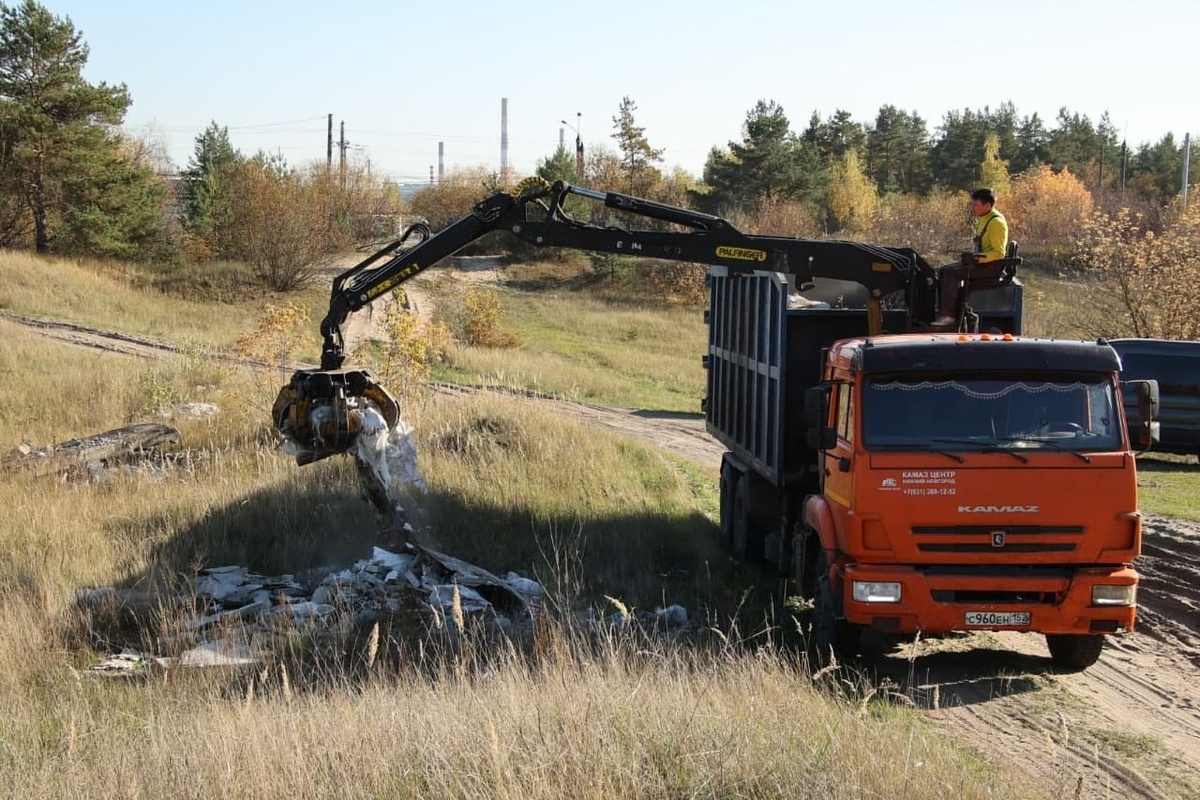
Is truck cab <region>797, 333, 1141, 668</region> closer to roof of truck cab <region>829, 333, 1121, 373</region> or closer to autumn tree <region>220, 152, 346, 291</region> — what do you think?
roof of truck cab <region>829, 333, 1121, 373</region>

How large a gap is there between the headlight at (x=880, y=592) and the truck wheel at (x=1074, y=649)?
136 cm

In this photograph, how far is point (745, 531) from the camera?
1201 cm

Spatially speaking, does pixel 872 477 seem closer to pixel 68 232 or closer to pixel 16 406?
pixel 16 406

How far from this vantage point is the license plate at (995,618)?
7910 millimetres

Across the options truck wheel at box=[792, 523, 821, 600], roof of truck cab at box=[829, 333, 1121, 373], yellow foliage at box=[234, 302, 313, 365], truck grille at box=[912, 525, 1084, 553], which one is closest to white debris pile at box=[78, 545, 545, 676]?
truck wheel at box=[792, 523, 821, 600]

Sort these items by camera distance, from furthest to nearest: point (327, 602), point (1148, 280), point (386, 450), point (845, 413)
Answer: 1. point (1148, 280)
2. point (386, 450)
3. point (327, 602)
4. point (845, 413)

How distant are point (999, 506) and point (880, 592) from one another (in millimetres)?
997

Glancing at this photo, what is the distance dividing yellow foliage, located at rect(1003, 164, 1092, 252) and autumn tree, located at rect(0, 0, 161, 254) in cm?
4854

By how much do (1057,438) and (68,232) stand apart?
4547 centimetres

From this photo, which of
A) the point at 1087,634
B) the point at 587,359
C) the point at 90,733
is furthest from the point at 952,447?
the point at 587,359

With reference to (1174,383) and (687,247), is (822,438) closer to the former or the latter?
(687,247)

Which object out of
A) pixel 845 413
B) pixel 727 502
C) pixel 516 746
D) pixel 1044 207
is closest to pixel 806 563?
pixel 845 413

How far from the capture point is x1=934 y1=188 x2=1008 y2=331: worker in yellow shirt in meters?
10.2

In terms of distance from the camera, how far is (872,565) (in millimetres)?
8000
